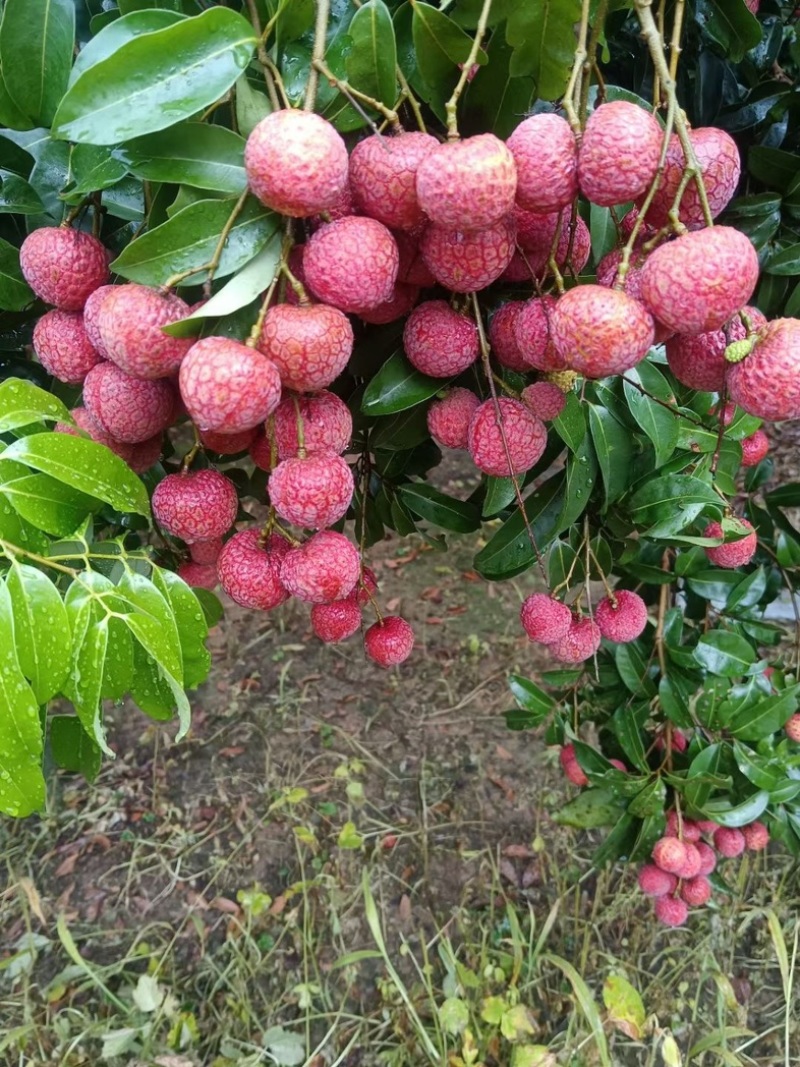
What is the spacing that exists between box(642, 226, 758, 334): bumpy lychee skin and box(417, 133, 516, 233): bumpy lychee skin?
11cm

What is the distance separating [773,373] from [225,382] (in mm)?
358

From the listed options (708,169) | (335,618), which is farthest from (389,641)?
(708,169)

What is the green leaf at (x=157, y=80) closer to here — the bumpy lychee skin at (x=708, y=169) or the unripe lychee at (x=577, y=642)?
the bumpy lychee skin at (x=708, y=169)

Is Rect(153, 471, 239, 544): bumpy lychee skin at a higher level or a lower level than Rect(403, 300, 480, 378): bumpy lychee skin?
lower

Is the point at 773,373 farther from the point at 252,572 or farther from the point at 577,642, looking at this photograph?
the point at 577,642

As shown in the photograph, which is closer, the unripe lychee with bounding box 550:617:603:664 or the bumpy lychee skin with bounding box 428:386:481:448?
the bumpy lychee skin with bounding box 428:386:481:448

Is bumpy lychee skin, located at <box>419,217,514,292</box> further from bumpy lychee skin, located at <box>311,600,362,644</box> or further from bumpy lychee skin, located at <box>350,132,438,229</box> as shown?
bumpy lychee skin, located at <box>311,600,362,644</box>

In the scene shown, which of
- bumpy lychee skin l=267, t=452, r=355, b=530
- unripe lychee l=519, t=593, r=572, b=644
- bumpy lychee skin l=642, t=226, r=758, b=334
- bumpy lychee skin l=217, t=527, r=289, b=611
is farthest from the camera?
unripe lychee l=519, t=593, r=572, b=644

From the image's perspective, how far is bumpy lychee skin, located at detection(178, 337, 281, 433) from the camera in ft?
1.57

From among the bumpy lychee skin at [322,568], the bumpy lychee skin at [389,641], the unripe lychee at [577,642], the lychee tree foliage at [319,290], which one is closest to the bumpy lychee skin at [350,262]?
the lychee tree foliage at [319,290]

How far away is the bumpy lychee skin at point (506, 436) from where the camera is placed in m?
0.66

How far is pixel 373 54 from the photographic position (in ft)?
1.68

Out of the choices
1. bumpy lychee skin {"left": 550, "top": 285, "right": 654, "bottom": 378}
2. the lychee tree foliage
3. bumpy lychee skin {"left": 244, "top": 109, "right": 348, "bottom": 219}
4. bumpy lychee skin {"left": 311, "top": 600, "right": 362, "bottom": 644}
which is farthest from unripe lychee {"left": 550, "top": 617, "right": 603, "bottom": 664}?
bumpy lychee skin {"left": 244, "top": 109, "right": 348, "bottom": 219}

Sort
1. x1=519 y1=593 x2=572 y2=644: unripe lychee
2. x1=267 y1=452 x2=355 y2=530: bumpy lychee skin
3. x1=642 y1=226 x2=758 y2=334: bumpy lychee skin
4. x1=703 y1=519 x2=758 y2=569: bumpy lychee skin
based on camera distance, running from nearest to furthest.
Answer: x1=642 y1=226 x2=758 y2=334: bumpy lychee skin
x1=267 y1=452 x2=355 y2=530: bumpy lychee skin
x1=519 y1=593 x2=572 y2=644: unripe lychee
x1=703 y1=519 x2=758 y2=569: bumpy lychee skin
